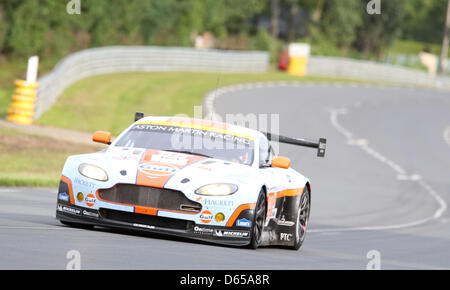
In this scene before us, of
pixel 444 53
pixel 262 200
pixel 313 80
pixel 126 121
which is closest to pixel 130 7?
pixel 313 80

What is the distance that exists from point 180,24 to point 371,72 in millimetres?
13858

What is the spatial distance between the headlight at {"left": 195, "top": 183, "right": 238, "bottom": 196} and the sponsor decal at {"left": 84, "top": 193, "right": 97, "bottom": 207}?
1017 millimetres

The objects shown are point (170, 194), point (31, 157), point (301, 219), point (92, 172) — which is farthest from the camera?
point (31, 157)

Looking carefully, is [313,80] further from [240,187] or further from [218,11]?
[240,187]

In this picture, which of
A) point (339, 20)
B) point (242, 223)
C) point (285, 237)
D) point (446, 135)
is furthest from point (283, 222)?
point (339, 20)

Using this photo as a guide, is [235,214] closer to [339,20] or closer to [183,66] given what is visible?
[183,66]

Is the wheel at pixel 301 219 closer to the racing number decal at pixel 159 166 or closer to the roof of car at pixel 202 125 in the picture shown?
the roof of car at pixel 202 125

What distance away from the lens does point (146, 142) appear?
10.2 m

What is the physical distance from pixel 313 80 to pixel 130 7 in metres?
10.8

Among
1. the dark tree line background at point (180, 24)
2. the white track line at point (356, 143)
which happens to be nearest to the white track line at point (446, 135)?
the white track line at point (356, 143)

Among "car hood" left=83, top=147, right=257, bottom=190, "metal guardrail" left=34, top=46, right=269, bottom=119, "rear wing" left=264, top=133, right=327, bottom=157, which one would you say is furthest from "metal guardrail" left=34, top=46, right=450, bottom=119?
"car hood" left=83, top=147, right=257, bottom=190

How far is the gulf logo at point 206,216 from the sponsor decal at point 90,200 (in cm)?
103

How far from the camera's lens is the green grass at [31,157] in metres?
15.7

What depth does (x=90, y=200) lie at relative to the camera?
9.07m
